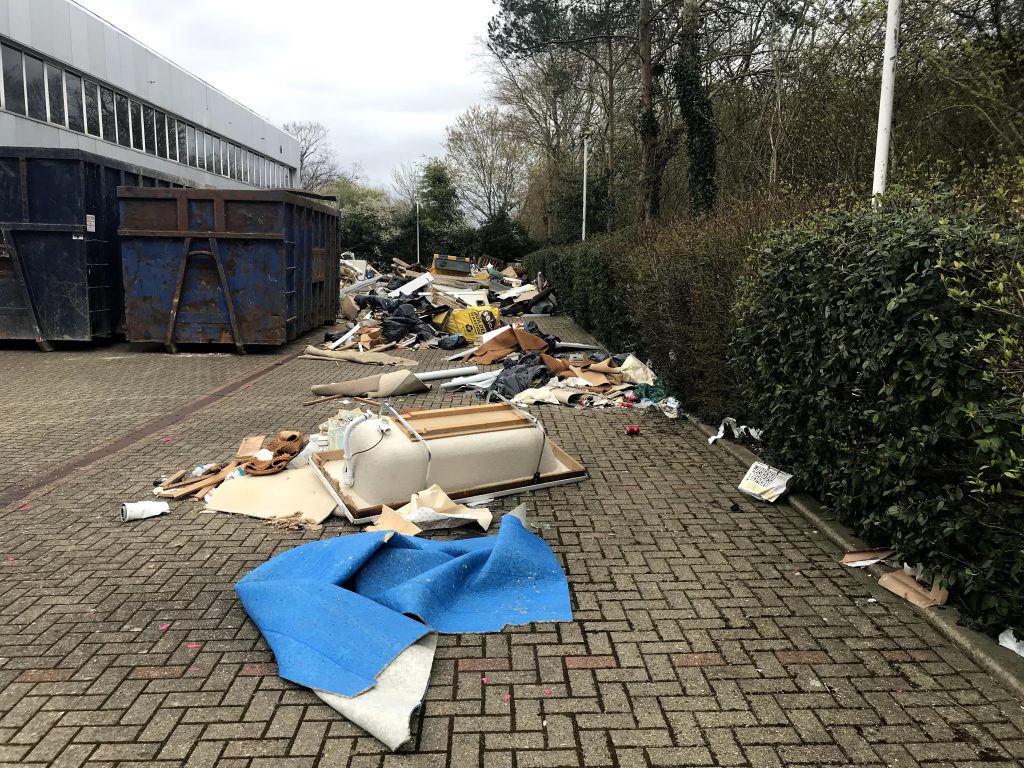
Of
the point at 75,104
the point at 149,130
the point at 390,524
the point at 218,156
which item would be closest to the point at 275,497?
the point at 390,524

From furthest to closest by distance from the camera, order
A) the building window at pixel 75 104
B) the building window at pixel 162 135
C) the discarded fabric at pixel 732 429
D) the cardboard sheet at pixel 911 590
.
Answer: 1. the building window at pixel 162 135
2. the building window at pixel 75 104
3. the discarded fabric at pixel 732 429
4. the cardboard sheet at pixel 911 590

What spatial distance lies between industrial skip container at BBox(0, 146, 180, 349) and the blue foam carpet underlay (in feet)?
32.7

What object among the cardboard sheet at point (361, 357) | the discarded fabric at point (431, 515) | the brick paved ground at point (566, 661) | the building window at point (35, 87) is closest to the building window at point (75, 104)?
the building window at point (35, 87)

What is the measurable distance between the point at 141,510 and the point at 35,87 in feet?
65.9

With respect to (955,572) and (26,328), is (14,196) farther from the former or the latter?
(955,572)

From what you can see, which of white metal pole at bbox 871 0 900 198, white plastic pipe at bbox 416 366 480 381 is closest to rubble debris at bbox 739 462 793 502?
white metal pole at bbox 871 0 900 198

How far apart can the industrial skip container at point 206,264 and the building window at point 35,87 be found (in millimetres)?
11135

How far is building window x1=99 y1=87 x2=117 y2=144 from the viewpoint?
23.7 metres

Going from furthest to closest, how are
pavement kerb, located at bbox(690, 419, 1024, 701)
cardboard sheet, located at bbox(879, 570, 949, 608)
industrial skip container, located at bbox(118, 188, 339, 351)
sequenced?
industrial skip container, located at bbox(118, 188, 339, 351), cardboard sheet, located at bbox(879, 570, 949, 608), pavement kerb, located at bbox(690, 419, 1024, 701)

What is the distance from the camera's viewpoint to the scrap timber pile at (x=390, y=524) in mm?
3172

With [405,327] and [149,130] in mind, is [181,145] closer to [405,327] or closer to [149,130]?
[149,130]

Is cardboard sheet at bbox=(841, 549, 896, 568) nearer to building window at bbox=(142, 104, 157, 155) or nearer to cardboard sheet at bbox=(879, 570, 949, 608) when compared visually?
cardboard sheet at bbox=(879, 570, 949, 608)

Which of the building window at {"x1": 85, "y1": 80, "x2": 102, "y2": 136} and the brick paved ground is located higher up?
the building window at {"x1": 85, "y1": 80, "x2": 102, "y2": 136}

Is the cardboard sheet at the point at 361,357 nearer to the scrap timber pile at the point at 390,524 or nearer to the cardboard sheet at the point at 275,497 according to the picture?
the scrap timber pile at the point at 390,524
